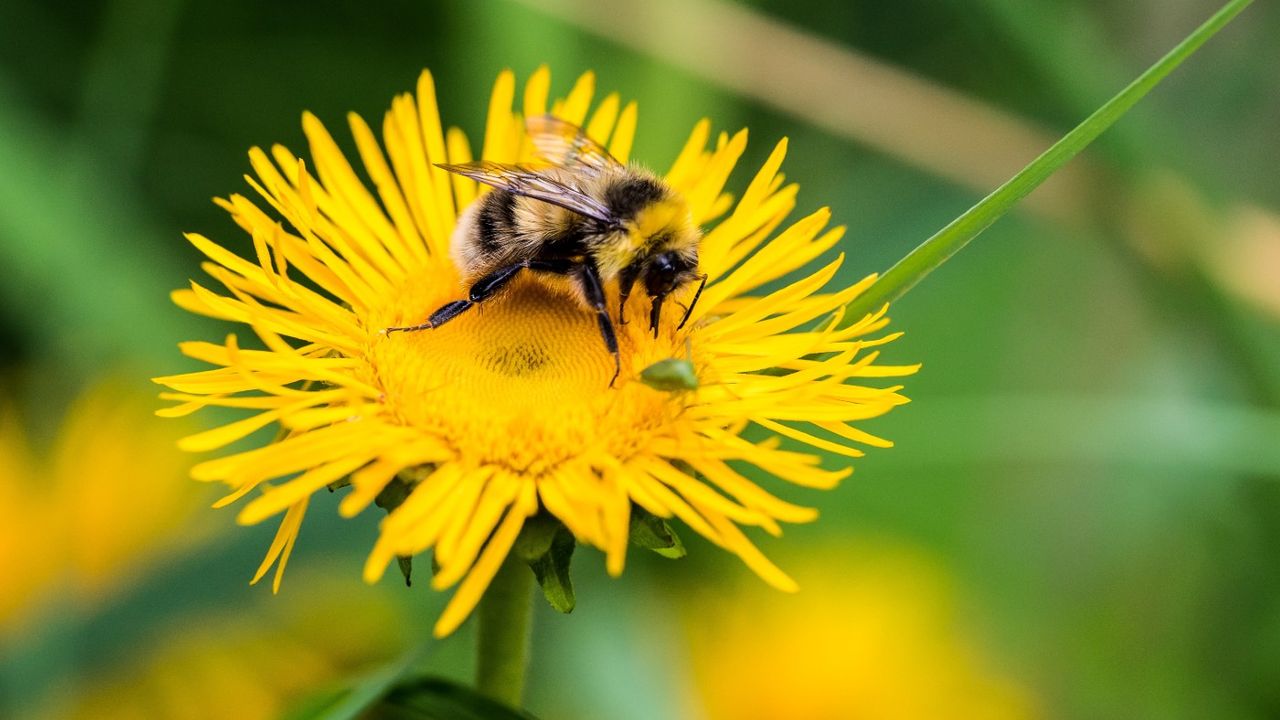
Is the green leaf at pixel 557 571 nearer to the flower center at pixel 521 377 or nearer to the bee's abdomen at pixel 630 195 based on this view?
the flower center at pixel 521 377

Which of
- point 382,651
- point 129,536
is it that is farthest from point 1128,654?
point 129,536

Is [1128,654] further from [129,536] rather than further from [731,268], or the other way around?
[129,536]

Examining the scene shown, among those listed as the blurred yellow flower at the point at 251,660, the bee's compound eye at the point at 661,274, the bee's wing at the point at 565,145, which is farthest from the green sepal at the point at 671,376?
the blurred yellow flower at the point at 251,660

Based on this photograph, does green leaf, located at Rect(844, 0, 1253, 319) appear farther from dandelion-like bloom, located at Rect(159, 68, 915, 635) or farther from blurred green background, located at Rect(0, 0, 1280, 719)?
blurred green background, located at Rect(0, 0, 1280, 719)

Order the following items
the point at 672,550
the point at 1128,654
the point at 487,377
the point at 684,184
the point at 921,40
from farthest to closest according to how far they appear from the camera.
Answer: the point at 921,40 → the point at 1128,654 → the point at 684,184 → the point at 487,377 → the point at 672,550

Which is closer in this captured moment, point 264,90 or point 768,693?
point 768,693
